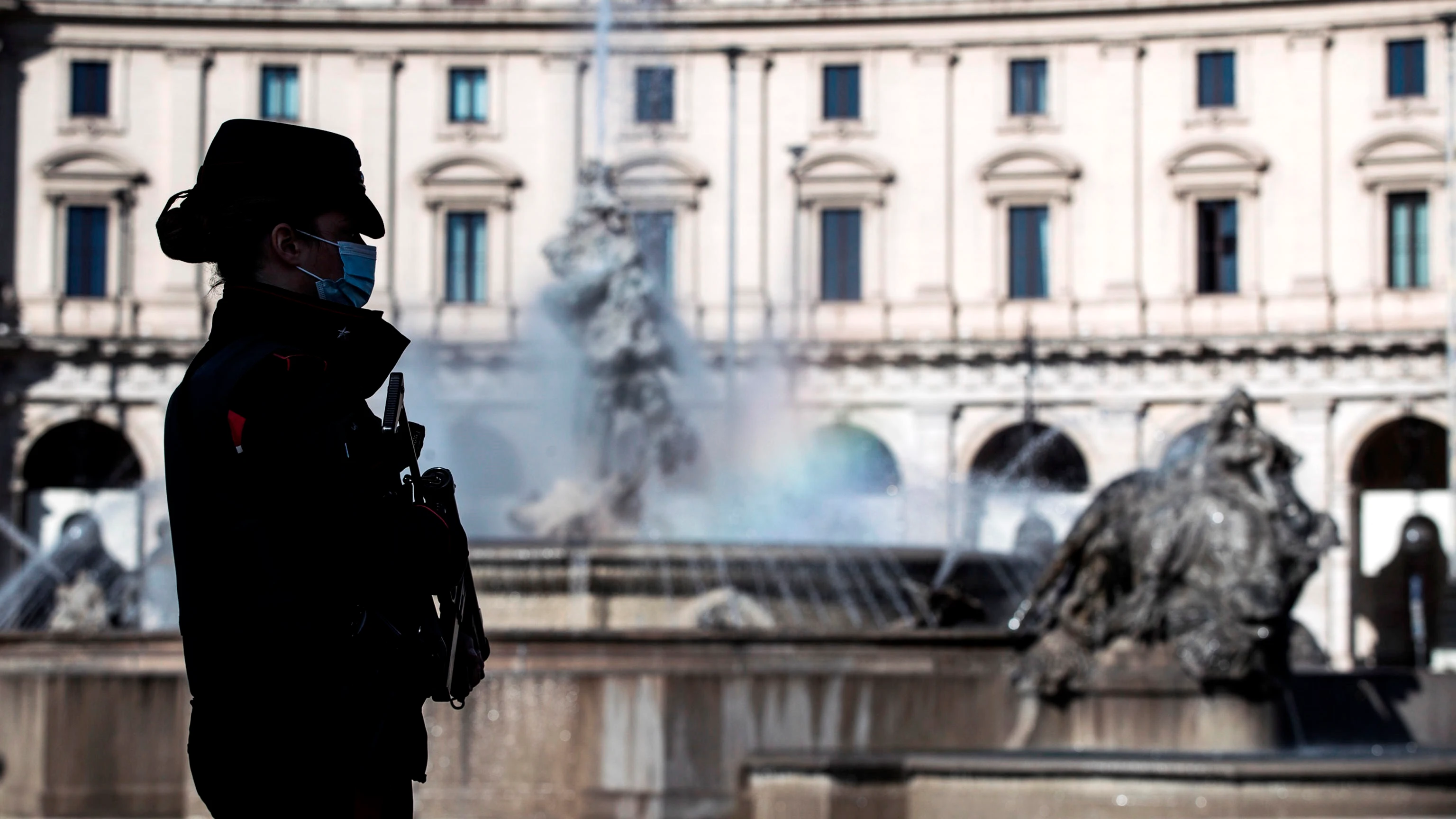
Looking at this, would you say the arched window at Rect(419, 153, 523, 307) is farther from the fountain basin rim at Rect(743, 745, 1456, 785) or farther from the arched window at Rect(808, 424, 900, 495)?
the fountain basin rim at Rect(743, 745, 1456, 785)

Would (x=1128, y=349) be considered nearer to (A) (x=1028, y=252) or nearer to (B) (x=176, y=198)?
(A) (x=1028, y=252)

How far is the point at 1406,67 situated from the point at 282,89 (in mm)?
23147

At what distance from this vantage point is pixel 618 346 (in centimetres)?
2303

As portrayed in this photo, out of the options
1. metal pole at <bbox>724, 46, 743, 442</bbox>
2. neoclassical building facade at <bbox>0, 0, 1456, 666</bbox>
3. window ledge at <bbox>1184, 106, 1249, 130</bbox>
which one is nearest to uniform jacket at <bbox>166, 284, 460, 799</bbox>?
neoclassical building facade at <bbox>0, 0, 1456, 666</bbox>

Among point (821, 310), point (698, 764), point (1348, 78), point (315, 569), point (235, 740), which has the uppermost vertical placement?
point (1348, 78)

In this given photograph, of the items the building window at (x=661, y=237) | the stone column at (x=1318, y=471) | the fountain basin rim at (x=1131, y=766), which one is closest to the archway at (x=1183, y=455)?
the fountain basin rim at (x=1131, y=766)

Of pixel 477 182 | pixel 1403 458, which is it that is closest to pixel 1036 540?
pixel 1403 458

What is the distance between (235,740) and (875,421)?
143 ft

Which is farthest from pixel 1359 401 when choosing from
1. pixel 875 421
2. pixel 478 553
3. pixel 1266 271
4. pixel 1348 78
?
pixel 478 553

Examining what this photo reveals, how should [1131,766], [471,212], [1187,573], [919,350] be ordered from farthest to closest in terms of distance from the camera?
1. [471,212]
2. [919,350]
3. [1187,573]
4. [1131,766]

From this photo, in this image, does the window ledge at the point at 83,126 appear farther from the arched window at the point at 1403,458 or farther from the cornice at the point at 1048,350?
the arched window at the point at 1403,458

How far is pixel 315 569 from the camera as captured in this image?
9.11 feet

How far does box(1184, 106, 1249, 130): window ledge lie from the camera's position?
4625 cm

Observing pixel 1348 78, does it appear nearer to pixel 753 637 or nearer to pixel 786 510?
pixel 786 510
